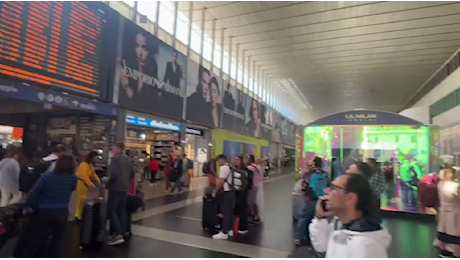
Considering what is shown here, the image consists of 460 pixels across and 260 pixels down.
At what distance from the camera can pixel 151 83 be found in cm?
634

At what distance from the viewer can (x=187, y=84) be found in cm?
584

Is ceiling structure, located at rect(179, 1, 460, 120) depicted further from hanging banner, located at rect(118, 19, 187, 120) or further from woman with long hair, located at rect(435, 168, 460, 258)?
hanging banner, located at rect(118, 19, 187, 120)

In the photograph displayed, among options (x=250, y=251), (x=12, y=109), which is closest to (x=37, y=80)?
(x=12, y=109)

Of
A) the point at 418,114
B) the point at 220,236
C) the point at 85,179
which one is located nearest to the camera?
the point at 220,236

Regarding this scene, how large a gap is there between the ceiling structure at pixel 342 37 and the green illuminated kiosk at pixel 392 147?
3620mm

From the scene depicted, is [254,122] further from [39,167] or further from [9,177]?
[9,177]

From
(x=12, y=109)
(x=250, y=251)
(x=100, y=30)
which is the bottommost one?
(x=250, y=251)

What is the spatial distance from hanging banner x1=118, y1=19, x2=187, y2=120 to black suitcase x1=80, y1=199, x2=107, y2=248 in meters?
2.30

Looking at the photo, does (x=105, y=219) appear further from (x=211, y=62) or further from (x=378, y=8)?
(x=378, y=8)

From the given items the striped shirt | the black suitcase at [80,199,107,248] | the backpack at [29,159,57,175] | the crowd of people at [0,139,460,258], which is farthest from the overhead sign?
the backpack at [29,159,57,175]

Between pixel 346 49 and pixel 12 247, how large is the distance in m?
3.38

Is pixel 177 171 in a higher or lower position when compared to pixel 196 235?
higher

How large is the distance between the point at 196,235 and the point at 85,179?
6.98ft

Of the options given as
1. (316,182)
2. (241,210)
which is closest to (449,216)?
(316,182)
